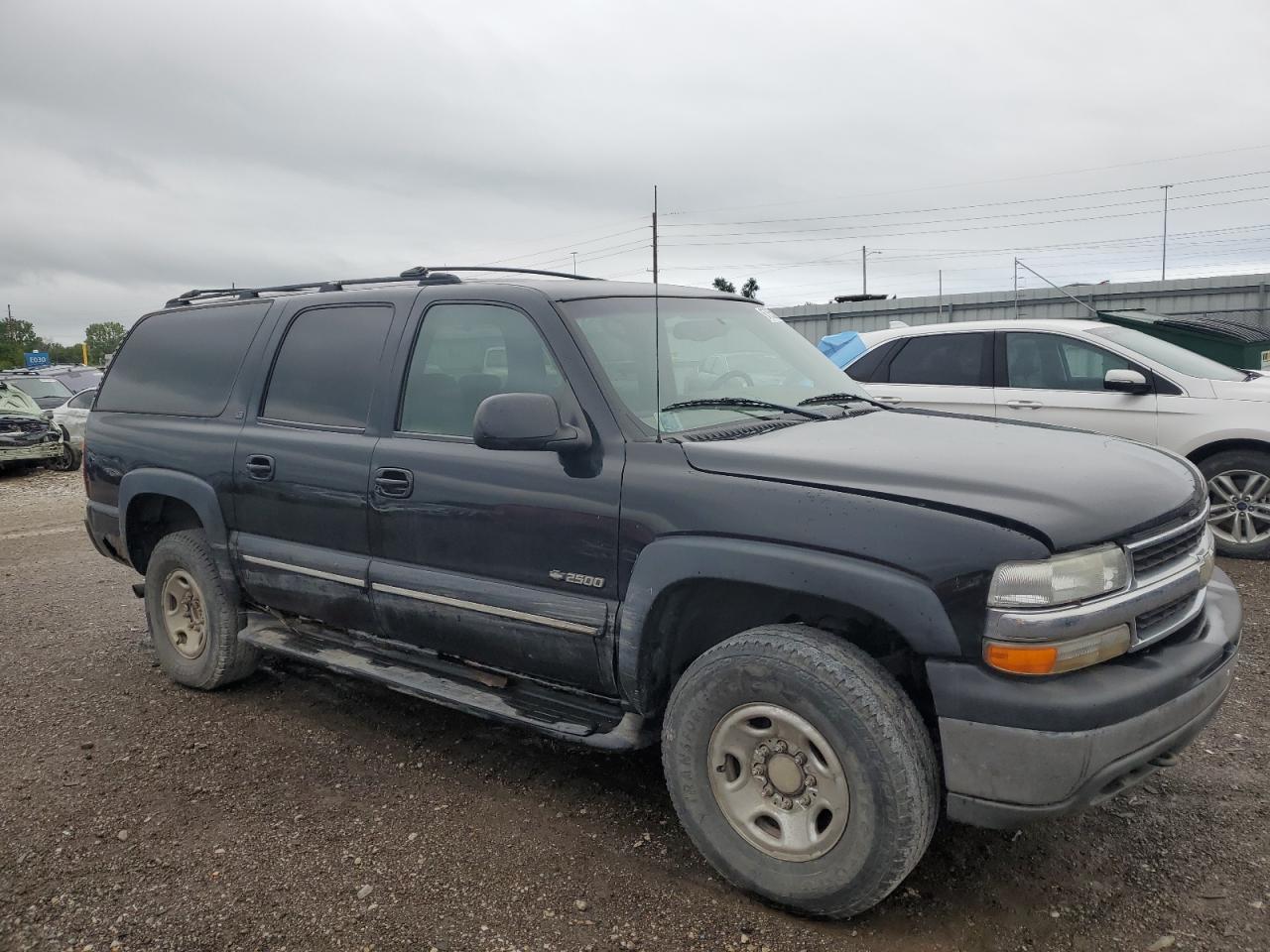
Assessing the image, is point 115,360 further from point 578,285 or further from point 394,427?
point 578,285

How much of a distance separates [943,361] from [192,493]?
228 inches

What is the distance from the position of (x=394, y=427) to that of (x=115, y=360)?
2.29m

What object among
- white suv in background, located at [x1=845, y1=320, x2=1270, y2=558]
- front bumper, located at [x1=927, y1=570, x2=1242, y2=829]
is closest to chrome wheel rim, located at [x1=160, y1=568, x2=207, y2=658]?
front bumper, located at [x1=927, y1=570, x2=1242, y2=829]

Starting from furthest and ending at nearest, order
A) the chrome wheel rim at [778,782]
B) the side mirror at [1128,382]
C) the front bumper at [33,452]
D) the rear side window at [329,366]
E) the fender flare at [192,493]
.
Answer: the front bumper at [33,452] < the side mirror at [1128,382] < the fender flare at [192,493] < the rear side window at [329,366] < the chrome wheel rim at [778,782]

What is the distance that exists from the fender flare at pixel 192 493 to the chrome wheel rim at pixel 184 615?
0.38m

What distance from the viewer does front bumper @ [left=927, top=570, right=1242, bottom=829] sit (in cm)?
238

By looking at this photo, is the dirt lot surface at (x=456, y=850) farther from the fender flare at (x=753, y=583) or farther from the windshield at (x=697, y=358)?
the windshield at (x=697, y=358)

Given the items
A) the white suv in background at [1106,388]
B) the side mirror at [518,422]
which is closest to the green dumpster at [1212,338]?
the white suv in background at [1106,388]

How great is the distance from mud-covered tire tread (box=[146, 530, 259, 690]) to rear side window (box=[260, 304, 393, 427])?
83cm

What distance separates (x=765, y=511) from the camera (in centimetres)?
273

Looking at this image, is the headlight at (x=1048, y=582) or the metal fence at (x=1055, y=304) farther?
the metal fence at (x=1055, y=304)

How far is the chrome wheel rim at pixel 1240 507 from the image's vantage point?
21.8 feet

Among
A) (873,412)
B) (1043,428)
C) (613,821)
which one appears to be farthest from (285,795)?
(1043,428)

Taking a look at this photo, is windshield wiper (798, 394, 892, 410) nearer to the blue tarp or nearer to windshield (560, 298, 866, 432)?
windshield (560, 298, 866, 432)
